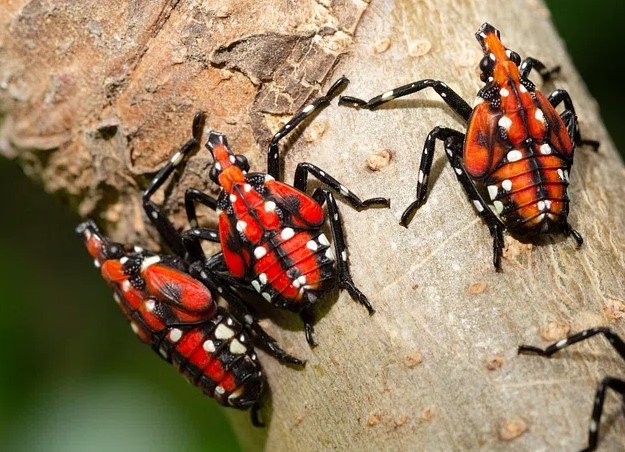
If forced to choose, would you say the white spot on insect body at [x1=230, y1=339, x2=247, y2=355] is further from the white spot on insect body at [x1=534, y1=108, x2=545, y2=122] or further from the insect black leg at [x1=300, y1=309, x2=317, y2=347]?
the white spot on insect body at [x1=534, y1=108, x2=545, y2=122]

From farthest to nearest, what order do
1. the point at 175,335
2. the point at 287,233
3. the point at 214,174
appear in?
the point at 175,335 → the point at 214,174 → the point at 287,233

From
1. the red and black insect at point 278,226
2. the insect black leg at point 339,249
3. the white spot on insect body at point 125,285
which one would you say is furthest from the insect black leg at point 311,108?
the white spot on insect body at point 125,285

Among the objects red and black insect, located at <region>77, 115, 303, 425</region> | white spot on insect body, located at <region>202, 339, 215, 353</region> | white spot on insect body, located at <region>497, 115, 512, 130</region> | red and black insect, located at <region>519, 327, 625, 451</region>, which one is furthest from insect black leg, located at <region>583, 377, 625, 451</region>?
white spot on insect body, located at <region>202, 339, 215, 353</region>

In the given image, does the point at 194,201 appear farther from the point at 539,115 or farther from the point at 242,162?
the point at 539,115

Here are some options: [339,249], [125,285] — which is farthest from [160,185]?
[339,249]

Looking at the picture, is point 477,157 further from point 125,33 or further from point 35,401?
point 35,401
